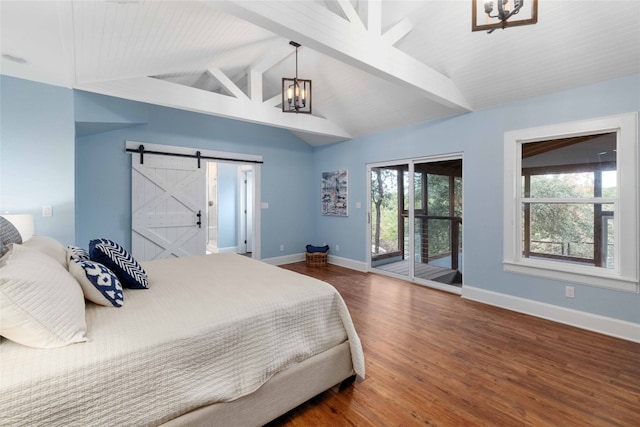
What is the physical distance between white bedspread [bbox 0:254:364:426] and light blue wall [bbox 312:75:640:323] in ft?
8.09

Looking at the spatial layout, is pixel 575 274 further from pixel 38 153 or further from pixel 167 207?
pixel 38 153

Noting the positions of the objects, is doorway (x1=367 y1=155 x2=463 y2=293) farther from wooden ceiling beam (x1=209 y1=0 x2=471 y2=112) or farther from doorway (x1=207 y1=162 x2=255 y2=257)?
doorway (x1=207 y1=162 x2=255 y2=257)

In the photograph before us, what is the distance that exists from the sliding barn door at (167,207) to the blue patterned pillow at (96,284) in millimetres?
2944

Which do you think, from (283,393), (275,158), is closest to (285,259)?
(275,158)

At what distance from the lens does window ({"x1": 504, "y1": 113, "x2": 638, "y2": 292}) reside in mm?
2615

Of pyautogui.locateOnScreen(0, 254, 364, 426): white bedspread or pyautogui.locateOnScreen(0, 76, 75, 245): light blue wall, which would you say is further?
pyautogui.locateOnScreen(0, 76, 75, 245): light blue wall

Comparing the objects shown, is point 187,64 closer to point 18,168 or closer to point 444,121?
point 18,168

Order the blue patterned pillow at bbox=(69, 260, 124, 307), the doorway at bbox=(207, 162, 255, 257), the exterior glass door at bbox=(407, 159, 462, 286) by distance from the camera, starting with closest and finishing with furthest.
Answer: the blue patterned pillow at bbox=(69, 260, 124, 307) < the exterior glass door at bbox=(407, 159, 462, 286) < the doorway at bbox=(207, 162, 255, 257)

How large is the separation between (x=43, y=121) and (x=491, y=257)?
202 inches

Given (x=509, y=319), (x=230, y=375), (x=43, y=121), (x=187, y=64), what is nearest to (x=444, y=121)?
(x=509, y=319)

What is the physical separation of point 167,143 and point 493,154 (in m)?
4.62

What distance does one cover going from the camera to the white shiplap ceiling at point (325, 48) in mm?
1969

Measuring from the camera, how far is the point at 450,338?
8.47 ft

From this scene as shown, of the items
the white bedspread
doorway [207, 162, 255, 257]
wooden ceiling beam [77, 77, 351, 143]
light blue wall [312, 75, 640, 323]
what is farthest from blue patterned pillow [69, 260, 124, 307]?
doorway [207, 162, 255, 257]
